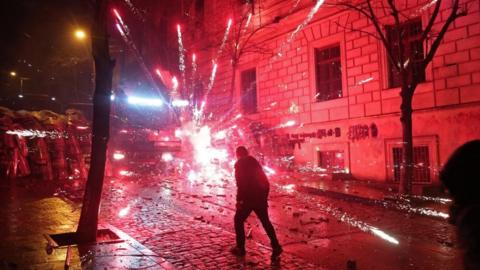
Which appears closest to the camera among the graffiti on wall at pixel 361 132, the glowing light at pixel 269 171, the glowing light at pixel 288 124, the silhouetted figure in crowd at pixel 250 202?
the silhouetted figure in crowd at pixel 250 202

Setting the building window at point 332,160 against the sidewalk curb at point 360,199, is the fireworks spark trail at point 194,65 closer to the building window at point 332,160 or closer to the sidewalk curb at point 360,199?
the building window at point 332,160

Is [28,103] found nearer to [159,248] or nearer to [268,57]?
[268,57]

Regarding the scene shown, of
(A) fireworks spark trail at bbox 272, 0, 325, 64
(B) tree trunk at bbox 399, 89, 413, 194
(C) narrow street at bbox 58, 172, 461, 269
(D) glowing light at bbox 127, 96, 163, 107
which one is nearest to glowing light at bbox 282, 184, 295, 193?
(C) narrow street at bbox 58, 172, 461, 269

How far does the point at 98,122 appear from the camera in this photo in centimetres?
748

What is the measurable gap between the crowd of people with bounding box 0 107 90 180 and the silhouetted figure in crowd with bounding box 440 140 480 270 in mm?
15778

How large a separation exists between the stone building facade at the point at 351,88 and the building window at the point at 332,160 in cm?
4

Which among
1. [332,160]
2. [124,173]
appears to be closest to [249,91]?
[332,160]

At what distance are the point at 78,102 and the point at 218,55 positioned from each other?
8.67 metres

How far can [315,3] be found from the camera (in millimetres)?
18344

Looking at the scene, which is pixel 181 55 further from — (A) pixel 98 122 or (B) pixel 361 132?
(A) pixel 98 122

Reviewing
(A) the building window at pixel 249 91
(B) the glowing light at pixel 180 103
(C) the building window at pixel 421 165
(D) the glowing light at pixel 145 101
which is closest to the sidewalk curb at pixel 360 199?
(C) the building window at pixel 421 165

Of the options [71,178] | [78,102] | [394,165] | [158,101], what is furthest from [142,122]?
[394,165]

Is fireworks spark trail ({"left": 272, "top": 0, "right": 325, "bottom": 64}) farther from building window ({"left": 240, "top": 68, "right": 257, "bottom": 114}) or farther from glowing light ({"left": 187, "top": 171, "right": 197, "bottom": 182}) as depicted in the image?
→ glowing light ({"left": 187, "top": 171, "right": 197, "bottom": 182})

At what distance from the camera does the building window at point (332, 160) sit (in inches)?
689
